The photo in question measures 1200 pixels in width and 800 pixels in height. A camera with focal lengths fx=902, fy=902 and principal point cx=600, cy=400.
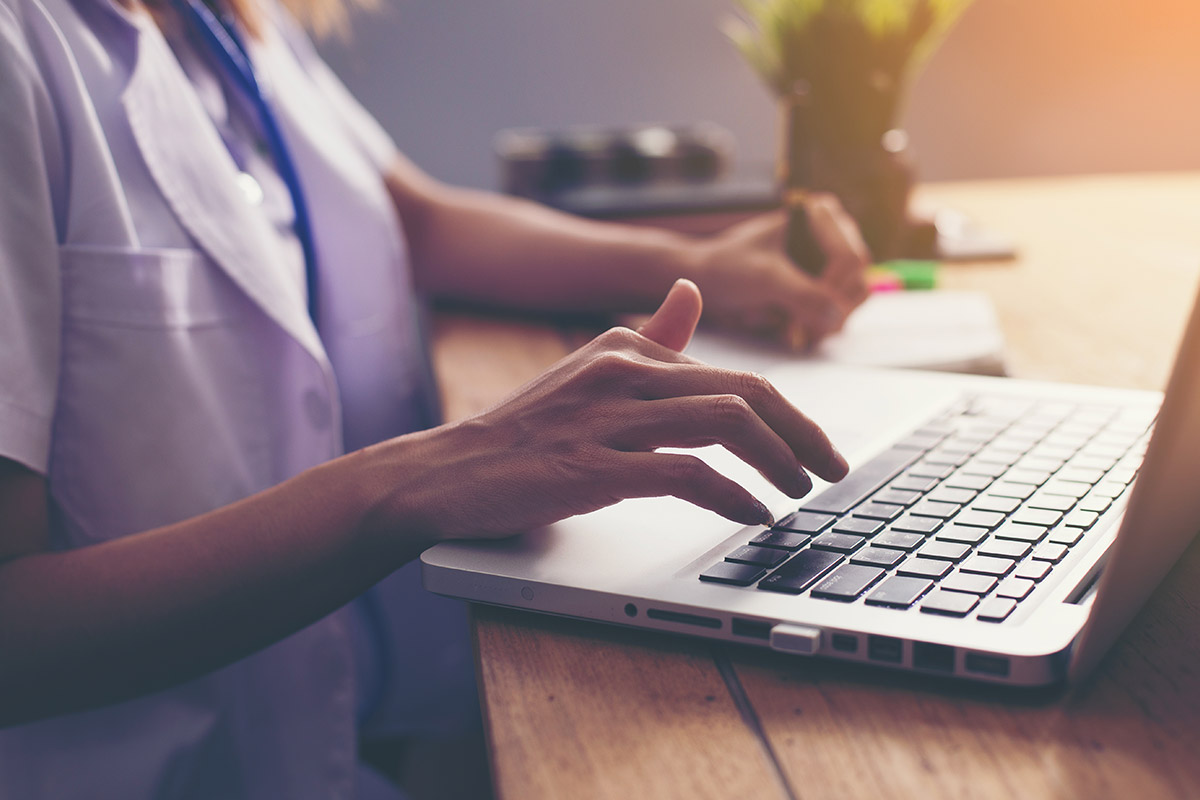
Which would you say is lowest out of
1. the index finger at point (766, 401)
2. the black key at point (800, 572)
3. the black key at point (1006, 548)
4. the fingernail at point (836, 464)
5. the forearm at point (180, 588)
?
the forearm at point (180, 588)

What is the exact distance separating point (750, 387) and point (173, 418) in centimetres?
36

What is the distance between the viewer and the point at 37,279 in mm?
476

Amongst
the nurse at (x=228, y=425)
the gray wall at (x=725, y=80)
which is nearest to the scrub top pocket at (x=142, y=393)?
the nurse at (x=228, y=425)

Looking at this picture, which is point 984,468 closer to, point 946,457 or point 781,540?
point 946,457

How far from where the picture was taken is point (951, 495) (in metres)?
0.43

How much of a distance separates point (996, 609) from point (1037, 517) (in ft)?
→ 0.30

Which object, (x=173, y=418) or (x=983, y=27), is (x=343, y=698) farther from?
(x=983, y=27)

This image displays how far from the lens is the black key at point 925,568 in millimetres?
355

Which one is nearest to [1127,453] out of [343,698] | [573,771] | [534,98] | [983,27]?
[573,771]

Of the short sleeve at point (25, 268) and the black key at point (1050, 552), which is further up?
the short sleeve at point (25, 268)

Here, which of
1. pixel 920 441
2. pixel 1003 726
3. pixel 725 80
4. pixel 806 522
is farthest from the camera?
pixel 725 80

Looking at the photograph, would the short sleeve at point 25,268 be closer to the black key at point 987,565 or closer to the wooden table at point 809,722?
the wooden table at point 809,722

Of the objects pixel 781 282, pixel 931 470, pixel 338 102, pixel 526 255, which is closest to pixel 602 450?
pixel 931 470

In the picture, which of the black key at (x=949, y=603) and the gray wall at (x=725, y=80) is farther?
the gray wall at (x=725, y=80)
